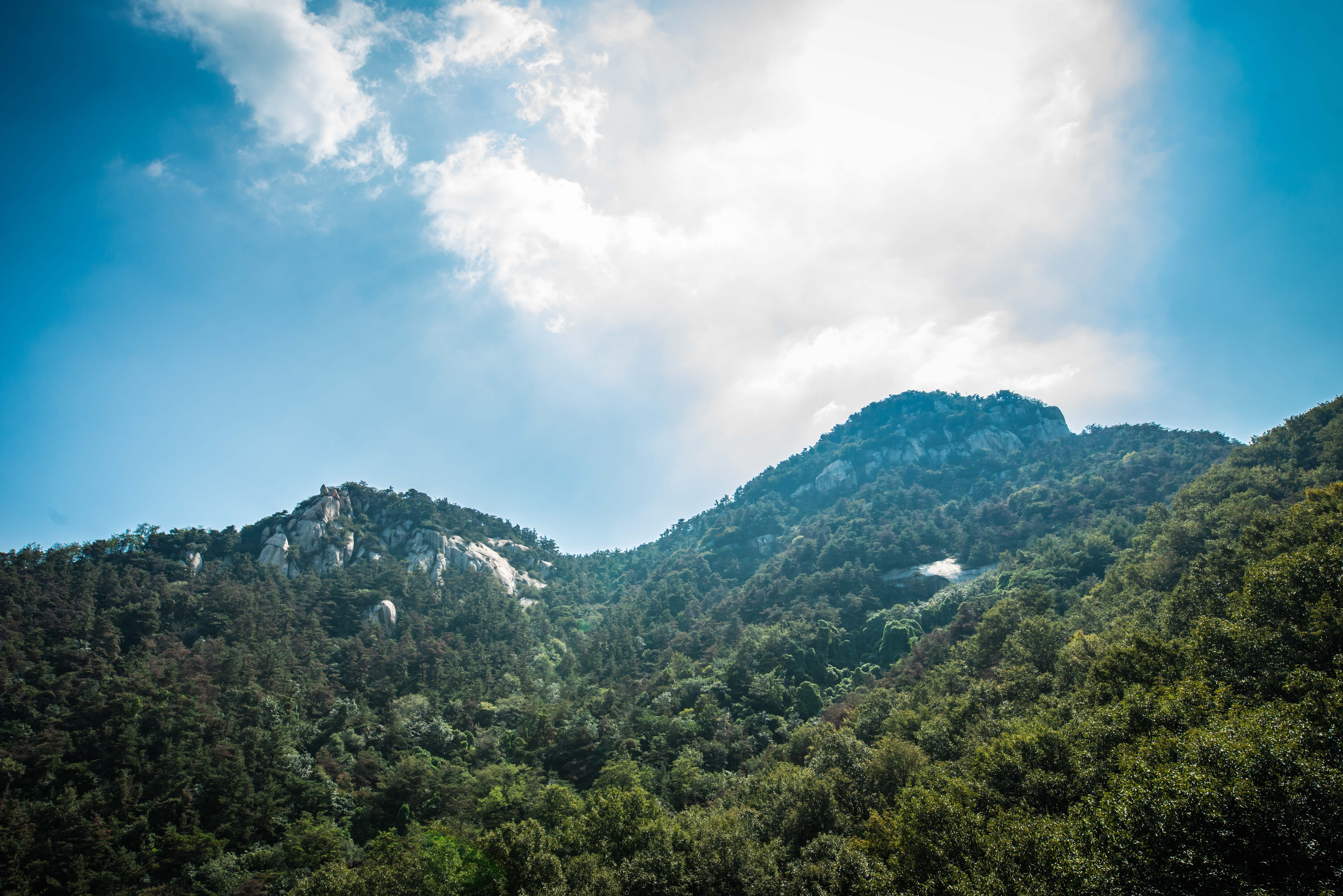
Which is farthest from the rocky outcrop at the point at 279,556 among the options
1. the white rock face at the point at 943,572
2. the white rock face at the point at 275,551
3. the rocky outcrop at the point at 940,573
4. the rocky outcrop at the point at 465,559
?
the white rock face at the point at 943,572

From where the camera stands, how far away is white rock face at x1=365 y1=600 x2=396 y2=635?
9494 cm

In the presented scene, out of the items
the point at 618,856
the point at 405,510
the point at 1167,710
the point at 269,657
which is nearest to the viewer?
the point at 1167,710

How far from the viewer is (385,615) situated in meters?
96.8

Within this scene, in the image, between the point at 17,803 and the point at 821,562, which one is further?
the point at 821,562

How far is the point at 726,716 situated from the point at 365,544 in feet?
329

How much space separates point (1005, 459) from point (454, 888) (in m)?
210

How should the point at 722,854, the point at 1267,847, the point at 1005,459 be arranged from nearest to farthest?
the point at 1267,847, the point at 722,854, the point at 1005,459

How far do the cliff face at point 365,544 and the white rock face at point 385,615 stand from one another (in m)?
19.3

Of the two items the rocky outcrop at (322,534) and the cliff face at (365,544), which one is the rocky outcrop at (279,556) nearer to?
the cliff face at (365,544)

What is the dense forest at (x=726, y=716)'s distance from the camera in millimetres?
21422

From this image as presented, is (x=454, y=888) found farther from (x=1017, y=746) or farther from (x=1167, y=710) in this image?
(x=1167, y=710)

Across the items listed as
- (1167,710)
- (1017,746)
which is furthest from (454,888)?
(1167,710)

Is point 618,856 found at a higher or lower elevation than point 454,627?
lower

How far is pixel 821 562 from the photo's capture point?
431ft
